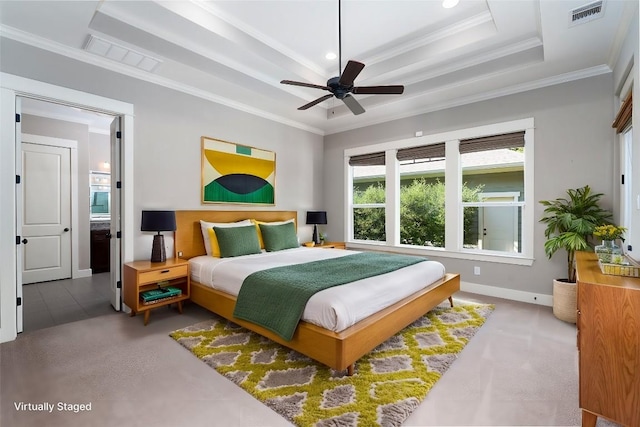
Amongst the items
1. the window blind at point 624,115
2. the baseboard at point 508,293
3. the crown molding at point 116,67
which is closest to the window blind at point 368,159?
the crown molding at point 116,67

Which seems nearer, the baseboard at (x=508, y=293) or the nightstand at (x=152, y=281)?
the nightstand at (x=152, y=281)

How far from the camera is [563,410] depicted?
5.93ft

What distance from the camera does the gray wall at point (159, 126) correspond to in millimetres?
2912

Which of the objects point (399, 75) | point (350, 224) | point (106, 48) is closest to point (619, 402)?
point (399, 75)

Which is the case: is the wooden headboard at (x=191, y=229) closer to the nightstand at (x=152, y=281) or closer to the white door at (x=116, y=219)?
the nightstand at (x=152, y=281)

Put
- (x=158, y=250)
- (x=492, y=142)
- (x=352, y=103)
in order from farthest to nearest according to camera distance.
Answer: (x=492, y=142) → (x=158, y=250) → (x=352, y=103)

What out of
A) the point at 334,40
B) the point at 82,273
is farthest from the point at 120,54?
the point at 82,273

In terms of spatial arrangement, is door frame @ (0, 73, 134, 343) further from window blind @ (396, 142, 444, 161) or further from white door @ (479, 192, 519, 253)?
white door @ (479, 192, 519, 253)

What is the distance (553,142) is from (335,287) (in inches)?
132

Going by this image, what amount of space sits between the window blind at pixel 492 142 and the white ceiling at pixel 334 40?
0.56 meters

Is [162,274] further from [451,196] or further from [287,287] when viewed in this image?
[451,196]

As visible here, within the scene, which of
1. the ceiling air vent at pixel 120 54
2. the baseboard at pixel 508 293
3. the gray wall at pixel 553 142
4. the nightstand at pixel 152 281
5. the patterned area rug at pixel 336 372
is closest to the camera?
the patterned area rug at pixel 336 372

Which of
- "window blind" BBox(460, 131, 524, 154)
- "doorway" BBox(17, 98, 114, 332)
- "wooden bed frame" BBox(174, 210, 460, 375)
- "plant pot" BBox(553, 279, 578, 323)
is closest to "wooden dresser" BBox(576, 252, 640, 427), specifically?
"wooden bed frame" BBox(174, 210, 460, 375)

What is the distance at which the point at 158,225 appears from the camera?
336cm
